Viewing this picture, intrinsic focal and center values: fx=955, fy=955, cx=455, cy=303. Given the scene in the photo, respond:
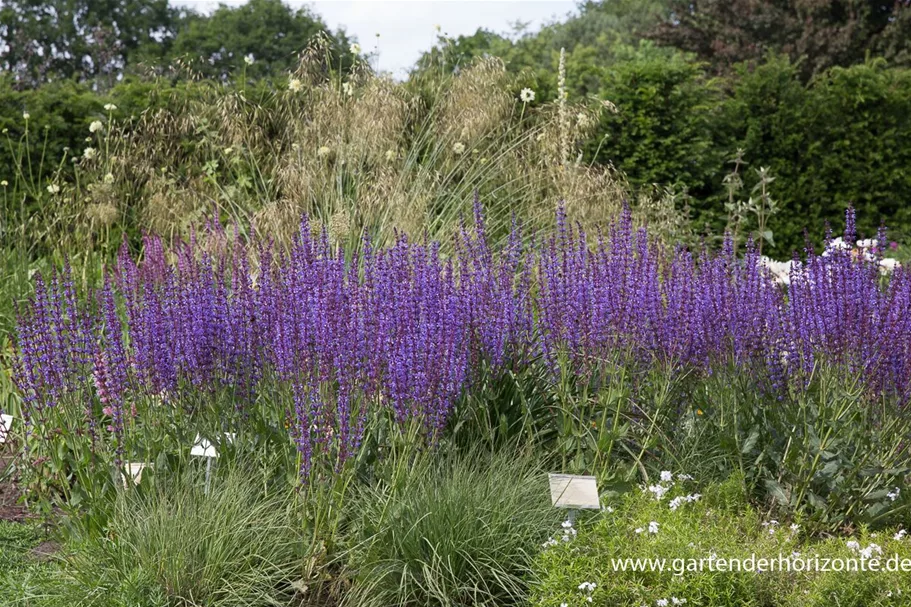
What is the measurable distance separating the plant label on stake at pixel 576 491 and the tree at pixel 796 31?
19.6m

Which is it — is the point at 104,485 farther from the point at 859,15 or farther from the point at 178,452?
the point at 859,15

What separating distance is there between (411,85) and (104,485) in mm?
6256

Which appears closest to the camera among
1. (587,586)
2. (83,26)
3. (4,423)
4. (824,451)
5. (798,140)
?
(587,586)

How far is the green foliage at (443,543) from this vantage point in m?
3.46

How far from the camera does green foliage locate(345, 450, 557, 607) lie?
11.3 ft

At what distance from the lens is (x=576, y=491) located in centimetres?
345

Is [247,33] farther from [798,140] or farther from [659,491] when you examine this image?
[659,491]

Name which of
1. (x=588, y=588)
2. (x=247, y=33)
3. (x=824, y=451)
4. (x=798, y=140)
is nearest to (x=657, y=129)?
(x=798, y=140)

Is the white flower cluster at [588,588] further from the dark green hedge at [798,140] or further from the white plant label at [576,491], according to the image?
the dark green hedge at [798,140]

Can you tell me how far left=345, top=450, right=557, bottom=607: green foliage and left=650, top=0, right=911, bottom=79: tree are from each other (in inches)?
775

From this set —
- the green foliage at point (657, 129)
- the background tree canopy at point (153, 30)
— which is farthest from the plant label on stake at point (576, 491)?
the background tree canopy at point (153, 30)

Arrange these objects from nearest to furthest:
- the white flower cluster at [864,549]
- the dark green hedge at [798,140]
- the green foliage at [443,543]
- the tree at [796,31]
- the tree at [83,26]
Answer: the white flower cluster at [864,549]
the green foliage at [443,543]
the dark green hedge at [798,140]
the tree at [796,31]
the tree at [83,26]

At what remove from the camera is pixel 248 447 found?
13.4 feet

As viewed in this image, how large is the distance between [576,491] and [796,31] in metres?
22.0
